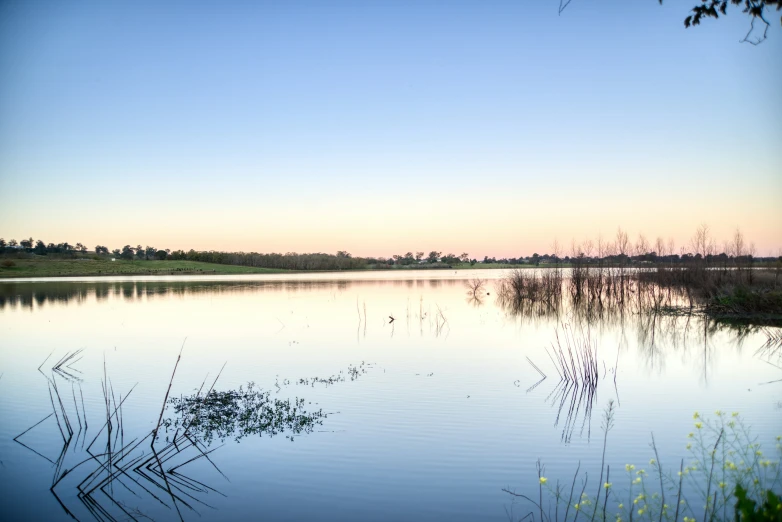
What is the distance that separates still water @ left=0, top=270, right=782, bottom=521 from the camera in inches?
233

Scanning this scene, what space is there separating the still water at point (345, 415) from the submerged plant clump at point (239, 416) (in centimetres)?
5

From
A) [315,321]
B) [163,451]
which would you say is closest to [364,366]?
[163,451]

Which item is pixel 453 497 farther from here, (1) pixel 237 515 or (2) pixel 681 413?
(2) pixel 681 413

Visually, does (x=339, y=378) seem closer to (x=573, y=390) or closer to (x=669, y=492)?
(x=573, y=390)

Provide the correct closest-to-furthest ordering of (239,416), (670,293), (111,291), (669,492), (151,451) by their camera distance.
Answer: (669,492) → (151,451) → (239,416) → (670,293) → (111,291)

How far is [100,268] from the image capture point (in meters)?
89.9

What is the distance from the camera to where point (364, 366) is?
1265 cm

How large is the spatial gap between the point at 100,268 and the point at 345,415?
95208 mm

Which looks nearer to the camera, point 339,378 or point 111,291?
point 339,378

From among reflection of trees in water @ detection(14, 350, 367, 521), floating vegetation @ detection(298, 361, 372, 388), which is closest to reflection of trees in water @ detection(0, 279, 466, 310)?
floating vegetation @ detection(298, 361, 372, 388)

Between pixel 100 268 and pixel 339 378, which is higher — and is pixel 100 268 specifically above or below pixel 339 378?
above

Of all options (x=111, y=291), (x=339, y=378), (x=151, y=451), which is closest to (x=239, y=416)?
(x=151, y=451)

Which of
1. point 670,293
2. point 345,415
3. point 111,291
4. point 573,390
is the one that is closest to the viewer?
point 345,415

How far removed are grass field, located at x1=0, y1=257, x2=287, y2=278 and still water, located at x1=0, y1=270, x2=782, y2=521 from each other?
76.3 meters
